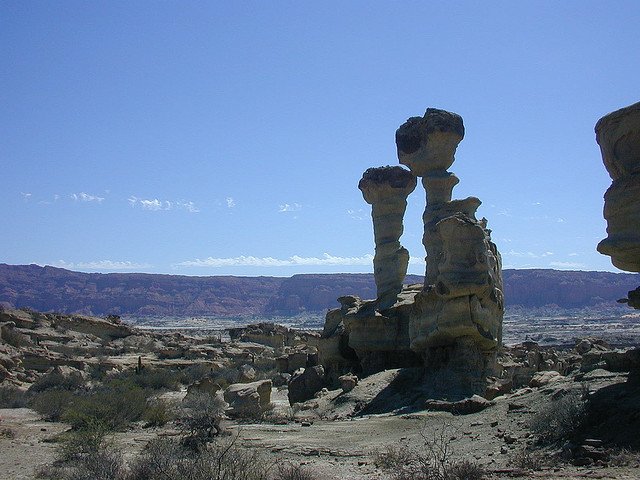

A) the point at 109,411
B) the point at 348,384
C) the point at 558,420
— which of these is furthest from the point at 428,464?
the point at 348,384

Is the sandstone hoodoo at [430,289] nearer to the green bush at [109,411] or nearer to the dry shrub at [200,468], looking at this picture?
the green bush at [109,411]

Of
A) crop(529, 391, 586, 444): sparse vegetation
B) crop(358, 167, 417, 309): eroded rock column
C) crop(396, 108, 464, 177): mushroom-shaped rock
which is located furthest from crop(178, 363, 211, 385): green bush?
crop(529, 391, 586, 444): sparse vegetation

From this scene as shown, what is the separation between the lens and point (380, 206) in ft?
87.9

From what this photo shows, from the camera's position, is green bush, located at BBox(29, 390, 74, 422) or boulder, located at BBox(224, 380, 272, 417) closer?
boulder, located at BBox(224, 380, 272, 417)

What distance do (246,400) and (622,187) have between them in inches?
423

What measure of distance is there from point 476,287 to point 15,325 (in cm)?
3062

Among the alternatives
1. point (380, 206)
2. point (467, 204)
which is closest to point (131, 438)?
point (467, 204)

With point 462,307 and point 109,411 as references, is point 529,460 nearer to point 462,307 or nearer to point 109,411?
point 462,307

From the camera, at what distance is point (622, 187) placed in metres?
11.5

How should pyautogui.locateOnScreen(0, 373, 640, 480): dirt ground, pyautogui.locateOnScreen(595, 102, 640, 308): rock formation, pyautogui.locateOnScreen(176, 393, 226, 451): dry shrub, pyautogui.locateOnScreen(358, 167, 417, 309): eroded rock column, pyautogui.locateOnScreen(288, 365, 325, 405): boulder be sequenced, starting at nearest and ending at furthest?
pyautogui.locateOnScreen(0, 373, 640, 480): dirt ground < pyautogui.locateOnScreen(595, 102, 640, 308): rock formation < pyautogui.locateOnScreen(176, 393, 226, 451): dry shrub < pyautogui.locateOnScreen(288, 365, 325, 405): boulder < pyautogui.locateOnScreen(358, 167, 417, 309): eroded rock column

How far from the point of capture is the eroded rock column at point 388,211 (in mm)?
26234

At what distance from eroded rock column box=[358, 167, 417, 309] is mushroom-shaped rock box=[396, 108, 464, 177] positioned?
1.39 m

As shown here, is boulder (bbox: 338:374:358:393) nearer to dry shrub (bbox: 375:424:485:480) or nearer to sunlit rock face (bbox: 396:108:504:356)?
sunlit rock face (bbox: 396:108:504:356)

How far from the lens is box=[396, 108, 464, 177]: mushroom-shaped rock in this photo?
24.0 m
